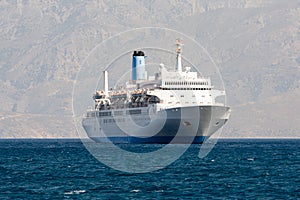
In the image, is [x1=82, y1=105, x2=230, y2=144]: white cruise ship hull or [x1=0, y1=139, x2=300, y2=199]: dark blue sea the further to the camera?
[x1=82, y1=105, x2=230, y2=144]: white cruise ship hull

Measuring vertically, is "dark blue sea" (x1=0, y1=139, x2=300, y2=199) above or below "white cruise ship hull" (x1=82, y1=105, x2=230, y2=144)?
below

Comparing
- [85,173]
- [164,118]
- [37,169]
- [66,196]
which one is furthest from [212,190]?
[164,118]

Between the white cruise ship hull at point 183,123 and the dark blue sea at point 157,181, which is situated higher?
the white cruise ship hull at point 183,123

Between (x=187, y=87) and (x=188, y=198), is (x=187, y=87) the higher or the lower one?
the higher one

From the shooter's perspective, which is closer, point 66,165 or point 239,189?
point 239,189

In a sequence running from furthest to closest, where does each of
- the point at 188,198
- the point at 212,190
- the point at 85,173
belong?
the point at 85,173
the point at 212,190
the point at 188,198

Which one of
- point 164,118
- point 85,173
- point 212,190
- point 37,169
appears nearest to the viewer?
point 212,190

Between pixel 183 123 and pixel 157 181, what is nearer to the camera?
pixel 157 181

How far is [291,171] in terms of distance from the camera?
117m

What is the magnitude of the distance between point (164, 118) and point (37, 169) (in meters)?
71.4

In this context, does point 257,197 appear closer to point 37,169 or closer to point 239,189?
point 239,189

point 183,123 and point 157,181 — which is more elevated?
point 183,123

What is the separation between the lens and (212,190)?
92375mm

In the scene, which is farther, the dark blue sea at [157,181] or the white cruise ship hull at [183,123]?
the white cruise ship hull at [183,123]
